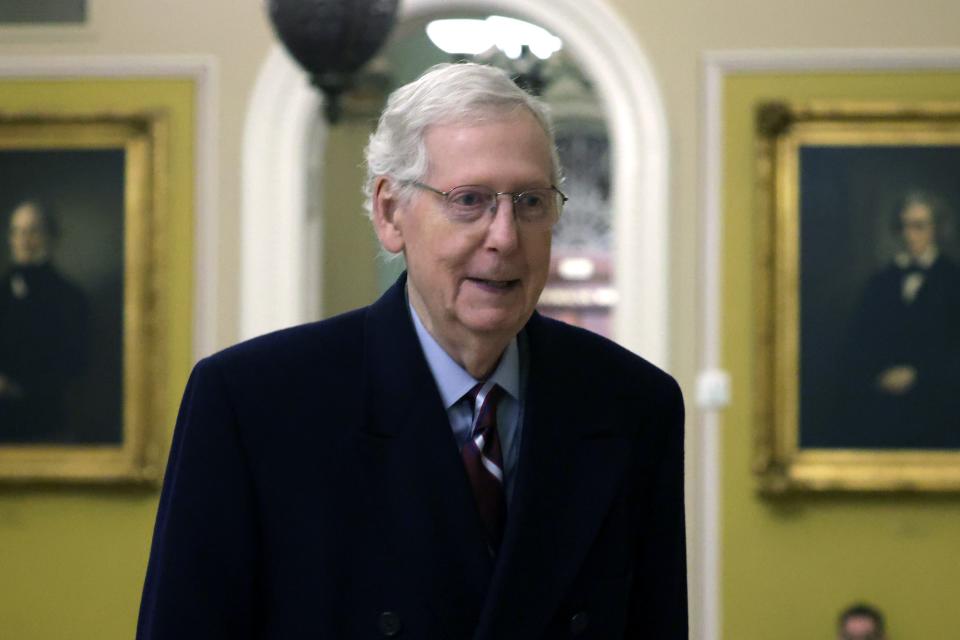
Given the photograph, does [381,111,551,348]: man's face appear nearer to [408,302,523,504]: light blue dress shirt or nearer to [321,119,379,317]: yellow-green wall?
[408,302,523,504]: light blue dress shirt

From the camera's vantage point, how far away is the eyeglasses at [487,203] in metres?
1.81

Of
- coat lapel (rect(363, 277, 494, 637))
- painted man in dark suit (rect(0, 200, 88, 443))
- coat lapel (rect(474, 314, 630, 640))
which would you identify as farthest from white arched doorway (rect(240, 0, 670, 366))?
coat lapel (rect(363, 277, 494, 637))

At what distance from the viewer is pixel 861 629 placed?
6.44 metres

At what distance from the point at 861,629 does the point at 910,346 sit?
123cm

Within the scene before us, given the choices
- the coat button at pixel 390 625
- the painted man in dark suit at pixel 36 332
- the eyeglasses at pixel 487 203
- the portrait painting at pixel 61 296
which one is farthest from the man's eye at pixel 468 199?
the painted man in dark suit at pixel 36 332

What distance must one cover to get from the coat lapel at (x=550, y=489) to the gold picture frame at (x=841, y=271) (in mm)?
4709

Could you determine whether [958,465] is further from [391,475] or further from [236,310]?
[391,475]

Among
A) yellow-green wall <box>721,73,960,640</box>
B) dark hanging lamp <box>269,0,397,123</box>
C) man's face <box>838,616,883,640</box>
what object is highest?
dark hanging lamp <box>269,0,397,123</box>

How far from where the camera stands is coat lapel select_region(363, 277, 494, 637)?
6.06 feet

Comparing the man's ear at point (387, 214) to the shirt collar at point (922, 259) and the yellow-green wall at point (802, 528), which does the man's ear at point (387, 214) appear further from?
the shirt collar at point (922, 259)

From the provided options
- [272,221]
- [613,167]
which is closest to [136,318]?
[272,221]

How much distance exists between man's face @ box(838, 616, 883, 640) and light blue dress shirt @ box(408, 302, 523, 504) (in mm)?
4837

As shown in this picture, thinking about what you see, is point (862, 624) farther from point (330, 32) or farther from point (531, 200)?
point (531, 200)

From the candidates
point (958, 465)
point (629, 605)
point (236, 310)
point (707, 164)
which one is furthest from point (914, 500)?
point (629, 605)
